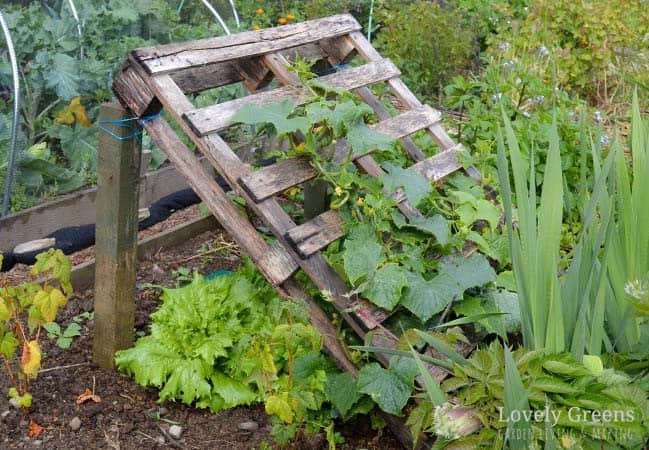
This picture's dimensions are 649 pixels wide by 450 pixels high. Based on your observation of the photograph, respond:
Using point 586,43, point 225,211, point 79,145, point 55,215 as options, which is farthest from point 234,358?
point 586,43

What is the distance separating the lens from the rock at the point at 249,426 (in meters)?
2.89

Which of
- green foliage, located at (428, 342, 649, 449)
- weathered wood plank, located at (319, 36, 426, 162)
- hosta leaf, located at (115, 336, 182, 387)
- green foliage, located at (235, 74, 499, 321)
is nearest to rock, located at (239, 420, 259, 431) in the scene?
hosta leaf, located at (115, 336, 182, 387)

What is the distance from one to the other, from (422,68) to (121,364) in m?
3.80

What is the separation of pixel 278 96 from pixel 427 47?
331 centimetres

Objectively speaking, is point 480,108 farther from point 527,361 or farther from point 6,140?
point 527,361

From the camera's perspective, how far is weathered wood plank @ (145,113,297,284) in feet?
8.77

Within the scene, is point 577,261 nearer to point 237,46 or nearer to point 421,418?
point 421,418

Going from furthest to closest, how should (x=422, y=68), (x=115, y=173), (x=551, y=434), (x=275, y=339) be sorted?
(x=422, y=68) → (x=115, y=173) → (x=275, y=339) → (x=551, y=434)

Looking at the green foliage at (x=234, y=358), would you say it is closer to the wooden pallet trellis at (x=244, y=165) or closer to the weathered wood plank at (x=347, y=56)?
the wooden pallet trellis at (x=244, y=165)

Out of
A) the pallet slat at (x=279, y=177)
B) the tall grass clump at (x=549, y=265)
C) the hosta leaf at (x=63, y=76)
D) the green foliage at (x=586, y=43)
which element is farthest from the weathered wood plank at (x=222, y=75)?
the green foliage at (x=586, y=43)

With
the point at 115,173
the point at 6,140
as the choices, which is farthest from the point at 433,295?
the point at 6,140

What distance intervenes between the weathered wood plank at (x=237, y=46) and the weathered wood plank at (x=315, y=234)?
0.67 m

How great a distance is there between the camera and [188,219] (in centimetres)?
437

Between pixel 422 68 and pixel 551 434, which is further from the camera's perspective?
pixel 422 68
